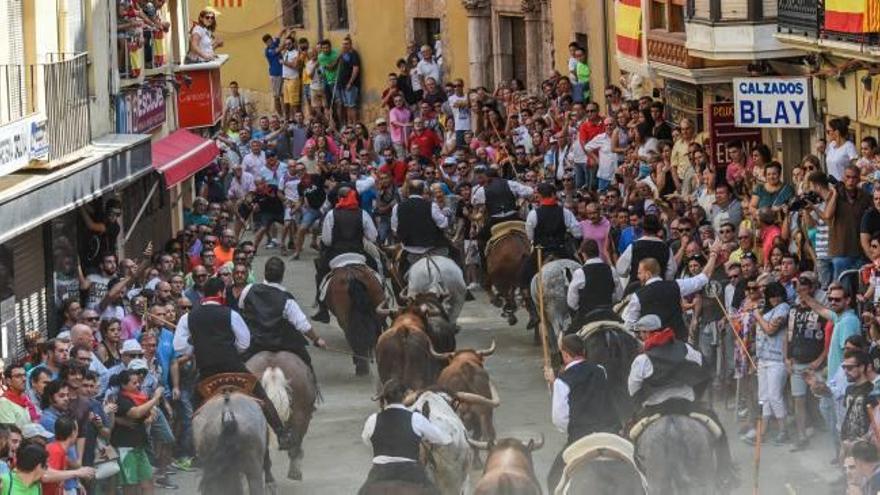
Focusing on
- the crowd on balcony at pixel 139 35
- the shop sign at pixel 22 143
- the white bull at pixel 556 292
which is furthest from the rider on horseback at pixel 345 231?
the crowd on balcony at pixel 139 35

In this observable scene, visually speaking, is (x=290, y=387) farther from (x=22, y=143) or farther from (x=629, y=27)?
(x=629, y=27)

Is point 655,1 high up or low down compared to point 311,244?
up

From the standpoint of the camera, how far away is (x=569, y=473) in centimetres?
1714

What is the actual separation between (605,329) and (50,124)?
225 inches

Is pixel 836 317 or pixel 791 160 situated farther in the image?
pixel 791 160

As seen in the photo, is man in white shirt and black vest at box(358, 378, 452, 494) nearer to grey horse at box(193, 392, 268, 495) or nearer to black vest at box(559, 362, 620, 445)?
black vest at box(559, 362, 620, 445)

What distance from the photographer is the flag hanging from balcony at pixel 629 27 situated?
115 feet

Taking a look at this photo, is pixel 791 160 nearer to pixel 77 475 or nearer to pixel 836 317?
pixel 836 317

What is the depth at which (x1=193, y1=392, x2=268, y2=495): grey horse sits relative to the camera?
19.8 meters

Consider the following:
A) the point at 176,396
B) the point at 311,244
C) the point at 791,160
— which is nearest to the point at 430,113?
the point at 311,244

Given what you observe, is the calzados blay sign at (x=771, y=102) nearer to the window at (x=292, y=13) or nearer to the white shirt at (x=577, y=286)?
the white shirt at (x=577, y=286)

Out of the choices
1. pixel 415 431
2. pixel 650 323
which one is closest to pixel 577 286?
pixel 650 323

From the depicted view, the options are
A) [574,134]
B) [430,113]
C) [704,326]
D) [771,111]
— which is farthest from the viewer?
[430,113]

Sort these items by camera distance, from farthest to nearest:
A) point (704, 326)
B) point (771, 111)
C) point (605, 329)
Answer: point (771, 111)
point (704, 326)
point (605, 329)
